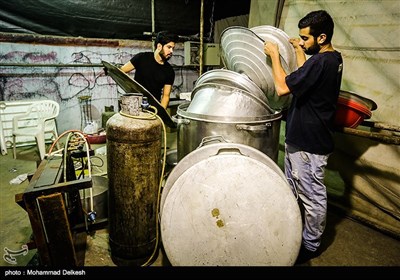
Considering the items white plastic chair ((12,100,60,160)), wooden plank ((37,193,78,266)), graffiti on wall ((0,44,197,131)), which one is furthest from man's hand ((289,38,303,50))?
graffiti on wall ((0,44,197,131))

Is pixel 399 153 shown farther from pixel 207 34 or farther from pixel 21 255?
pixel 207 34

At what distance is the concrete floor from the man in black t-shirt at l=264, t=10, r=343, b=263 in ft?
1.39

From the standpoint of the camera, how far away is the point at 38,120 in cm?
546

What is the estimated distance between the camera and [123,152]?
217cm

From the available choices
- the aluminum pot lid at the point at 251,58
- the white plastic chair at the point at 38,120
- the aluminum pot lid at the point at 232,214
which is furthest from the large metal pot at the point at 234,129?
the white plastic chair at the point at 38,120

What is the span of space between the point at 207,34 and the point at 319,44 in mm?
7328

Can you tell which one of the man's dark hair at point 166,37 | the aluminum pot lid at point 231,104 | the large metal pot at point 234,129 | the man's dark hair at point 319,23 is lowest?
the large metal pot at point 234,129

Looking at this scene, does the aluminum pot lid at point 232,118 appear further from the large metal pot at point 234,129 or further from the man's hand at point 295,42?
the man's hand at point 295,42

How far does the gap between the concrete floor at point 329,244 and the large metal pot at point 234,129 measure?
4.28 ft

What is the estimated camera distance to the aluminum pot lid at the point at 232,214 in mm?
1770

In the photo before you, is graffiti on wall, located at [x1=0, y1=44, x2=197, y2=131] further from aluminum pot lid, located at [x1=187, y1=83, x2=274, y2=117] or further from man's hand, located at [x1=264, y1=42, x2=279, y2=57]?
man's hand, located at [x1=264, y1=42, x2=279, y2=57]

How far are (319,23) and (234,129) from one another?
1.20 metres

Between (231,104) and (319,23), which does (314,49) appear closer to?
(319,23)

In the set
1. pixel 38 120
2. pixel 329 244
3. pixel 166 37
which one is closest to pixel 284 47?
pixel 166 37
